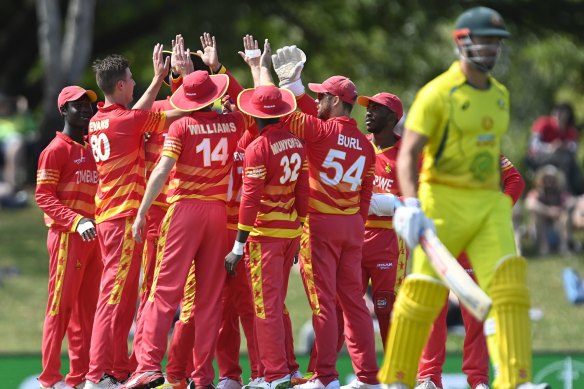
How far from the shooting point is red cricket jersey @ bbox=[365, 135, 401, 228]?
36.2ft

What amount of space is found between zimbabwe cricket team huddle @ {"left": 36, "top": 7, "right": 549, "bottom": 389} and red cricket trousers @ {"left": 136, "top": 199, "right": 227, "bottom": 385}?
10 mm

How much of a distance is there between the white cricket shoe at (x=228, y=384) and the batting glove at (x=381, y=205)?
173 centimetres

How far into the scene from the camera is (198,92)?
10180mm

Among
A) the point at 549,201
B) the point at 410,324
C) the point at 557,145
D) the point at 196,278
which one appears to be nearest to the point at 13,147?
the point at 557,145

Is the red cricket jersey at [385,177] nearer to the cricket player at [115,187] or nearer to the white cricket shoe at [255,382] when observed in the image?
the white cricket shoe at [255,382]

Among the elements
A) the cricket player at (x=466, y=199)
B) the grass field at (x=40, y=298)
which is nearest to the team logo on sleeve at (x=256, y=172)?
the cricket player at (x=466, y=199)

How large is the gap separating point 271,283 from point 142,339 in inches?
42.1

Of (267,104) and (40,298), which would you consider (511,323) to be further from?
(40,298)

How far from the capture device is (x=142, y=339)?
34.1 feet

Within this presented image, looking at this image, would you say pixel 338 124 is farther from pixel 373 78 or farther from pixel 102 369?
pixel 373 78

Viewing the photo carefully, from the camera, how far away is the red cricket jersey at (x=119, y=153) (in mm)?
10359

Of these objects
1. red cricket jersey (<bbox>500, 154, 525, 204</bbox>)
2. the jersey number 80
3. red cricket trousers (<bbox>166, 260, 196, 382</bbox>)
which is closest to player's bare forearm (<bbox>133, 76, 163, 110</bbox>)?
the jersey number 80

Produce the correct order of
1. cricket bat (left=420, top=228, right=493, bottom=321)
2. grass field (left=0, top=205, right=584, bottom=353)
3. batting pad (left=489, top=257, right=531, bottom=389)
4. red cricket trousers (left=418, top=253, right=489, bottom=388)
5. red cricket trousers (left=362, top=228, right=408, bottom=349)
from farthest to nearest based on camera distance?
grass field (left=0, top=205, right=584, bottom=353) → red cricket trousers (left=362, top=228, right=408, bottom=349) → red cricket trousers (left=418, top=253, right=489, bottom=388) → batting pad (left=489, top=257, right=531, bottom=389) → cricket bat (left=420, top=228, right=493, bottom=321)

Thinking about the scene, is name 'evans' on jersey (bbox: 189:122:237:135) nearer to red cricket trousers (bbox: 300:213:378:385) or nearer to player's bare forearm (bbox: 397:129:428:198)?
red cricket trousers (bbox: 300:213:378:385)
